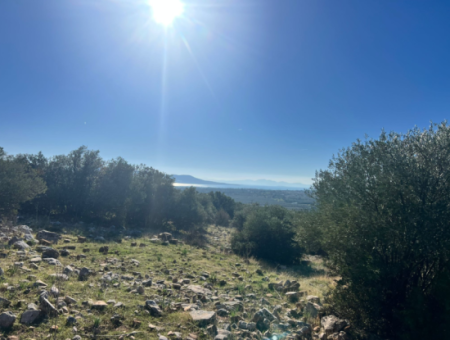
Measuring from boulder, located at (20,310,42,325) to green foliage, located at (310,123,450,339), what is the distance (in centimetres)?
838

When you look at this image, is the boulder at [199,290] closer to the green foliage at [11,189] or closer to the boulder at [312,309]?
the boulder at [312,309]

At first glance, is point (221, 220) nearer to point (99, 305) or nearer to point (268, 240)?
point (268, 240)

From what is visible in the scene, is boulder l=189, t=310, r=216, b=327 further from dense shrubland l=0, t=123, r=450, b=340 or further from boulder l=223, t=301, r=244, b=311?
dense shrubland l=0, t=123, r=450, b=340

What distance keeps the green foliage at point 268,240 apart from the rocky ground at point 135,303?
459 inches

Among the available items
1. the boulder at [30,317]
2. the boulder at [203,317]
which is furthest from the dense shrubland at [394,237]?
the boulder at [30,317]

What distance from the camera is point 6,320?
495 cm

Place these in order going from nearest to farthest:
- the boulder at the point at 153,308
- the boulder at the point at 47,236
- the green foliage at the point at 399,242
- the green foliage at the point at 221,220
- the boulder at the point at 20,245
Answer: the green foliage at the point at 399,242, the boulder at the point at 153,308, the boulder at the point at 20,245, the boulder at the point at 47,236, the green foliage at the point at 221,220

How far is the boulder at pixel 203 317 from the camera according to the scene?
6520 mm

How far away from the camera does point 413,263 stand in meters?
6.64

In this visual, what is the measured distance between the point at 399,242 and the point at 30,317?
31.5ft

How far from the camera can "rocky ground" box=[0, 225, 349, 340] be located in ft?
18.1

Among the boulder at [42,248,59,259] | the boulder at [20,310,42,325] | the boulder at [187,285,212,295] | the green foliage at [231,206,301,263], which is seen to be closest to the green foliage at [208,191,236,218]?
the green foliage at [231,206,301,263]

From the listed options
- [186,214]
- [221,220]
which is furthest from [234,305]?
[221,220]

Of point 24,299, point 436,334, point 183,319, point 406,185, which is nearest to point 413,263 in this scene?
point 436,334
